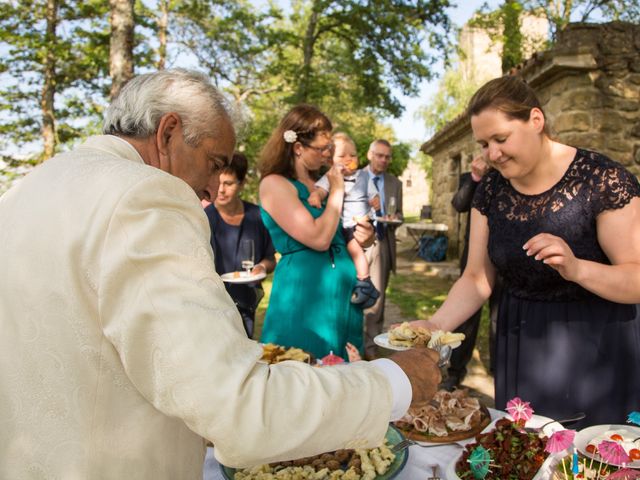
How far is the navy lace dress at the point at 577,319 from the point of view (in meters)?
1.97

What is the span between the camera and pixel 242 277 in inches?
138

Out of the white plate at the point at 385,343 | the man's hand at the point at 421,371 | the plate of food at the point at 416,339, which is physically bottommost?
the white plate at the point at 385,343

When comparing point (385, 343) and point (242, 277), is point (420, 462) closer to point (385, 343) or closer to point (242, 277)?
point (385, 343)

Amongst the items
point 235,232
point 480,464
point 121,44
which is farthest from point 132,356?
point 121,44

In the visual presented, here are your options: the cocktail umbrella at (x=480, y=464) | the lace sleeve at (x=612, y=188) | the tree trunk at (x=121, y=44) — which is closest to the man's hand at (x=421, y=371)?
the cocktail umbrella at (x=480, y=464)

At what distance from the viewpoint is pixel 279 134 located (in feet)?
9.42

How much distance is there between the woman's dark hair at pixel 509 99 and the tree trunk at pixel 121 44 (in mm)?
4992

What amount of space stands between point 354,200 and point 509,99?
299cm

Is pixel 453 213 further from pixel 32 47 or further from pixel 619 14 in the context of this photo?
pixel 32 47

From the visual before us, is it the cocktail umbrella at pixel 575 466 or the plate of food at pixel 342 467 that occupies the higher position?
the cocktail umbrella at pixel 575 466

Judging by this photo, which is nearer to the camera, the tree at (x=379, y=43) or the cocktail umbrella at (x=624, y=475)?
the cocktail umbrella at (x=624, y=475)

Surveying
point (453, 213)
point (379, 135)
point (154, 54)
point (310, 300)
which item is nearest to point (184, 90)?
point (310, 300)

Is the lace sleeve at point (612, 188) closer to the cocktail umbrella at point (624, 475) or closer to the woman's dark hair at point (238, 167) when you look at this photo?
the cocktail umbrella at point (624, 475)

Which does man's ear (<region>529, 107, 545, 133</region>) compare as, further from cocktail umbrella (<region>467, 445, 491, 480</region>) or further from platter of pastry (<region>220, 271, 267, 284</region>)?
platter of pastry (<region>220, 271, 267, 284</region>)
